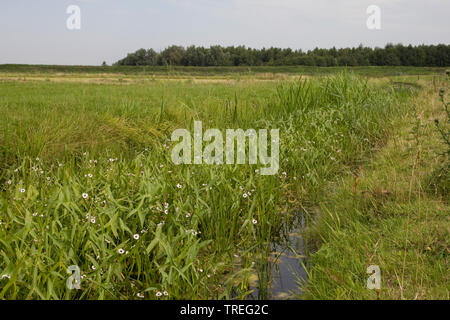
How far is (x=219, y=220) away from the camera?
3.41m

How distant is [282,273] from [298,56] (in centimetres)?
6238

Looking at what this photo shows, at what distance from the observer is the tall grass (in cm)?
258

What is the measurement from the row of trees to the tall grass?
42.7 m

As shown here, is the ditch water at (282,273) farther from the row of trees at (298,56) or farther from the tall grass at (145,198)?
the row of trees at (298,56)

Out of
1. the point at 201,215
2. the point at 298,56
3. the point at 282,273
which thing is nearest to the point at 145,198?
the point at 201,215

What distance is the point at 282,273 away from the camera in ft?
10.3

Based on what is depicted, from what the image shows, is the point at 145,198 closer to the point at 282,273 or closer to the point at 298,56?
the point at 282,273

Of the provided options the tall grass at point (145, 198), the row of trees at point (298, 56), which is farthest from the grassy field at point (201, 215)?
the row of trees at point (298, 56)

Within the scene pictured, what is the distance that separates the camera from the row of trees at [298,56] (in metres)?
52.8

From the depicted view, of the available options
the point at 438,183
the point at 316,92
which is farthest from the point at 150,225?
the point at 316,92

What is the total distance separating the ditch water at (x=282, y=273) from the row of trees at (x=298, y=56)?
150 feet

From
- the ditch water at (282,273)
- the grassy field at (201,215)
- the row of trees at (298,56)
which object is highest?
the row of trees at (298,56)

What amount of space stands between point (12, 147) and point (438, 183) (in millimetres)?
4648

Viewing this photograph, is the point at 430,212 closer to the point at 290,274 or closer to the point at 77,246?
the point at 290,274
